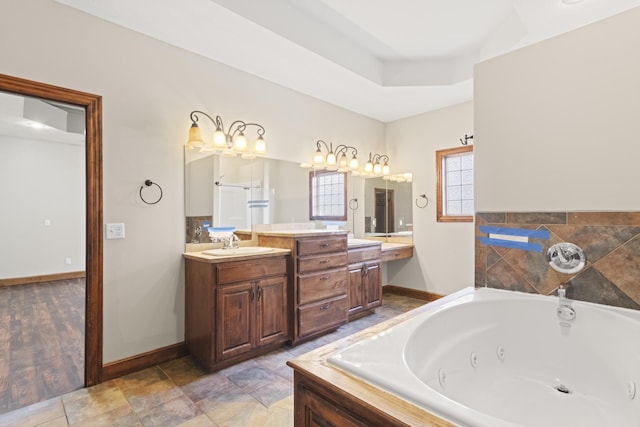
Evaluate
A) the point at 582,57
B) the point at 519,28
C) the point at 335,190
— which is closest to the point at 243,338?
the point at 335,190

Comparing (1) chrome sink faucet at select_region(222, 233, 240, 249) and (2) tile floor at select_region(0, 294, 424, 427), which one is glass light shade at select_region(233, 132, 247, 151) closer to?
(1) chrome sink faucet at select_region(222, 233, 240, 249)

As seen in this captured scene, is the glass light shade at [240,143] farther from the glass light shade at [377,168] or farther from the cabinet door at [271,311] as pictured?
the glass light shade at [377,168]

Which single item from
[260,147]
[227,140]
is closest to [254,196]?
[260,147]

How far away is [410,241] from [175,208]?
305cm

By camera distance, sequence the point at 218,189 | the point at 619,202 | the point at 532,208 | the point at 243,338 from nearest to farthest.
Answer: the point at 619,202, the point at 532,208, the point at 243,338, the point at 218,189

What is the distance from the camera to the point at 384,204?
14.8 feet

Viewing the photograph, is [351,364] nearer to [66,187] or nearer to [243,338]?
[243,338]

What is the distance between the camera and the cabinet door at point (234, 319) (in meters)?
2.28

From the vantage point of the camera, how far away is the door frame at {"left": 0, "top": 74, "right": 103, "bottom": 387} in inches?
83.4

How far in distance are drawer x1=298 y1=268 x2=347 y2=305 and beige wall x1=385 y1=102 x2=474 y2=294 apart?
1559mm

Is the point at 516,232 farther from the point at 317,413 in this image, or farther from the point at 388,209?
the point at 388,209

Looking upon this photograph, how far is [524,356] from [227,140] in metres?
2.73

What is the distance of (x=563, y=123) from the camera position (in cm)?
189

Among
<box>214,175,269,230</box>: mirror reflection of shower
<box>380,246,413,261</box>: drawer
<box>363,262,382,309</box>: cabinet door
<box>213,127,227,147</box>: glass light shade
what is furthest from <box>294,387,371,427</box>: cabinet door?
<box>380,246,413,261</box>: drawer
